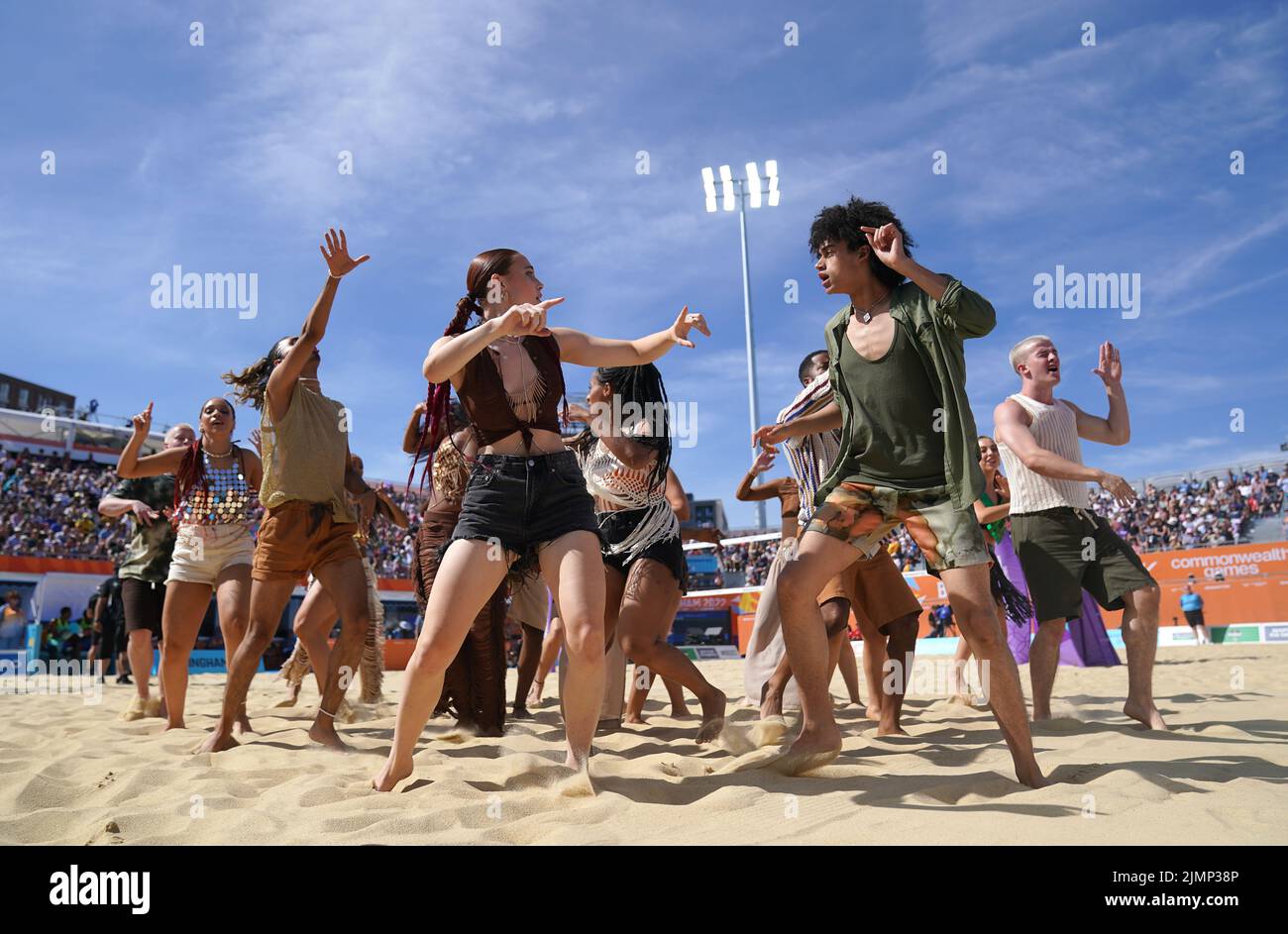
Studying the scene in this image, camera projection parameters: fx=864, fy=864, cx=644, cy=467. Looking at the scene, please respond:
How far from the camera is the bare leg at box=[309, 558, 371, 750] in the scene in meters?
4.08

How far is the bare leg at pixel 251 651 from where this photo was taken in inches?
154

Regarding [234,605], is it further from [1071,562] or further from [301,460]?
[1071,562]

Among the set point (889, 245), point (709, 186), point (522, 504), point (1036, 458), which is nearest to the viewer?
point (522, 504)

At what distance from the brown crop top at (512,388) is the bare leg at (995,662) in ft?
4.77

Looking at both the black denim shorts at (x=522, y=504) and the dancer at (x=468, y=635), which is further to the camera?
the dancer at (x=468, y=635)

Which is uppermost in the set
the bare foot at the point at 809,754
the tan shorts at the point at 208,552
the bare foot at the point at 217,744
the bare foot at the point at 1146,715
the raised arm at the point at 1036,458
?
the raised arm at the point at 1036,458

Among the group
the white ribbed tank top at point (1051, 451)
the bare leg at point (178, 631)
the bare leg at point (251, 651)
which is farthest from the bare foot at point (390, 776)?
the white ribbed tank top at point (1051, 451)

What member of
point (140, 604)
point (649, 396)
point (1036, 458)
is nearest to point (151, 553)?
point (140, 604)

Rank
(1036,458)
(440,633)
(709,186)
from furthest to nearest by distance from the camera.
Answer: (709,186) < (1036,458) < (440,633)

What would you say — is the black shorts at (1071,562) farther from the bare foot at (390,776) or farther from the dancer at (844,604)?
the bare foot at (390,776)

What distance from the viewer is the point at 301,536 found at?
4.12 m

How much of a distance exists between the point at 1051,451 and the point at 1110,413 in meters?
0.40

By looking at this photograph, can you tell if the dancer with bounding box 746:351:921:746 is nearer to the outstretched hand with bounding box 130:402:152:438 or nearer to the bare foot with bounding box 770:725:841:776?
the bare foot with bounding box 770:725:841:776
